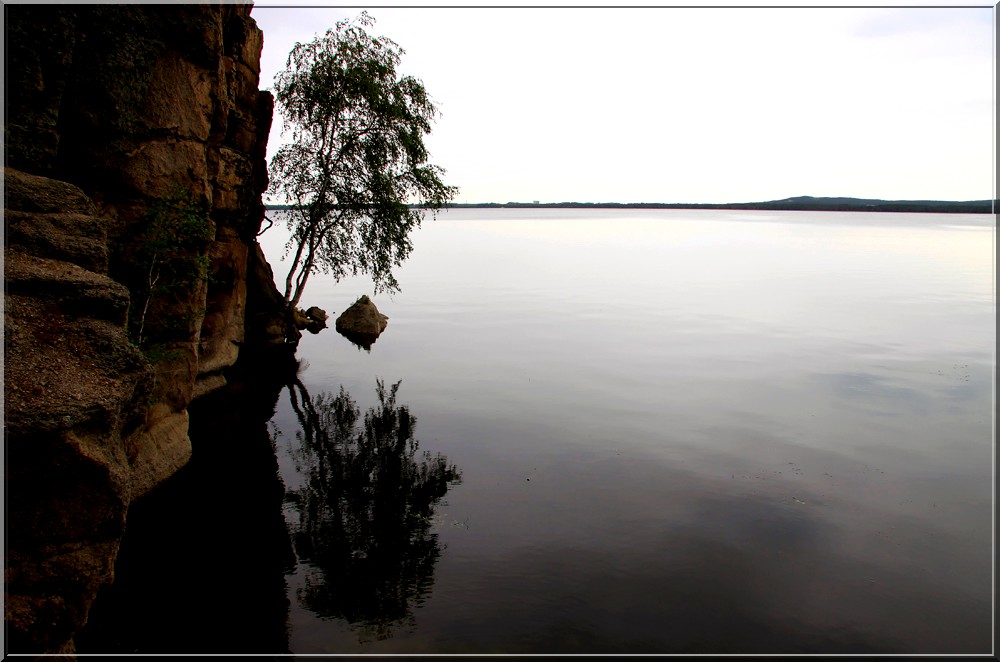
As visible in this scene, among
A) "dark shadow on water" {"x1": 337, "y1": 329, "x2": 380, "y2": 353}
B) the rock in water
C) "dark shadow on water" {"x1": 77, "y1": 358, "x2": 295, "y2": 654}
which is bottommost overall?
"dark shadow on water" {"x1": 77, "y1": 358, "x2": 295, "y2": 654}

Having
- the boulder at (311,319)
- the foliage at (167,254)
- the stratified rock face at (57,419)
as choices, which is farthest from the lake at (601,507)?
the boulder at (311,319)

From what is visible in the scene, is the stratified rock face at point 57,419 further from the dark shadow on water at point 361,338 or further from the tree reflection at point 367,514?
the dark shadow on water at point 361,338

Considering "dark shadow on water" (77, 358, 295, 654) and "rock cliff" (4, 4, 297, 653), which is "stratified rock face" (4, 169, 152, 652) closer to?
"rock cliff" (4, 4, 297, 653)

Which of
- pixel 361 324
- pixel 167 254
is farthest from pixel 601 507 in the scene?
pixel 361 324

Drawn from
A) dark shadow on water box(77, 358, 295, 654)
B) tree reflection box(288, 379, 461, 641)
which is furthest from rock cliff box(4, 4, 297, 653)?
tree reflection box(288, 379, 461, 641)

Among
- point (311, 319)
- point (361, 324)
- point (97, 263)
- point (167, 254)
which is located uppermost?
point (167, 254)

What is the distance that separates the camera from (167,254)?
18578 millimetres

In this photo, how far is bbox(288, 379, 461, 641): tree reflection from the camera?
45.8 ft

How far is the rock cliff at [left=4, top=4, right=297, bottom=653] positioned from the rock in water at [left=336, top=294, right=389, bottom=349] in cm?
1636

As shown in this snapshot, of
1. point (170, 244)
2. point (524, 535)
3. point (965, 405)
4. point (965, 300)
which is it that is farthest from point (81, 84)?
point (965, 300)

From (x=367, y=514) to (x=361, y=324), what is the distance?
91.1 feet

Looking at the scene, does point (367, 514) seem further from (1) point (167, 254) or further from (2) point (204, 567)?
(1) point (167, 254)

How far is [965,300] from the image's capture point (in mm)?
56375

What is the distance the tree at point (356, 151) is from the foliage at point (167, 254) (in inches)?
796
